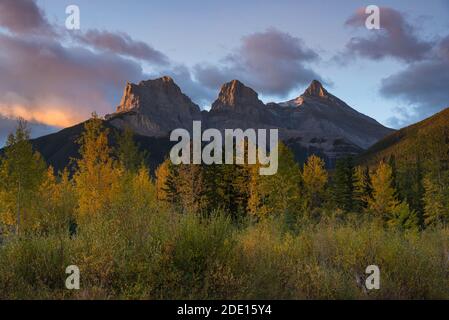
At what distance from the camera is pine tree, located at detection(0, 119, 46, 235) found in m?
28.9

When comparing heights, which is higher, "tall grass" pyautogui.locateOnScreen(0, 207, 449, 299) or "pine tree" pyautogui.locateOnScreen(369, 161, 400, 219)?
"pine tree" pyautogui.locateOnScreen(369, 161, 400, 219)

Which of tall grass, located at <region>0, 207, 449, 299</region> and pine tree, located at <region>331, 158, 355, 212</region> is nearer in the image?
tall grass, located at <region>0, 207, 449, 299</region>

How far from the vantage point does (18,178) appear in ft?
94.6

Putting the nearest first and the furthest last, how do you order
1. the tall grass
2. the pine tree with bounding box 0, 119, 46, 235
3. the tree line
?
the tall grass → the tree line → the pine tree with bounding box 0, 119, 46, 235

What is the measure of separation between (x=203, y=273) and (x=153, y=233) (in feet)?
4.60

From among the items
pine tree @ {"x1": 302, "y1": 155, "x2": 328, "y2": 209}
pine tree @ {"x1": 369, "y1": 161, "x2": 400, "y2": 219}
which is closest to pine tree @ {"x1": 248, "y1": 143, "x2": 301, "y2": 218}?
pine tree @ {"x1": 369, "y1": 161, "x2": 400, "y2": 219}

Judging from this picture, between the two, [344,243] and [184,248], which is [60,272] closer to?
[184,248]

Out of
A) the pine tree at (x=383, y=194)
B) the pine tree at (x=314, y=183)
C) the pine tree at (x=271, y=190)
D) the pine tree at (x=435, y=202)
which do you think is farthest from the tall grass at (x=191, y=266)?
the pine tree at (x=314, y=183)

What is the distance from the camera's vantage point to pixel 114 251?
725 cm

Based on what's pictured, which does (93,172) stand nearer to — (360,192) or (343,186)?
(343,186)

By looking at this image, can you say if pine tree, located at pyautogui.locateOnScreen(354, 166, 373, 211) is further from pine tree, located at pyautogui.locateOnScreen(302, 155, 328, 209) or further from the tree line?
pine tree, located at pyautogui.locateOnScreen(302, 155, 328, 209)

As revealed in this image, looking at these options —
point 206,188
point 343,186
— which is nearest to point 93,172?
point 206,188
